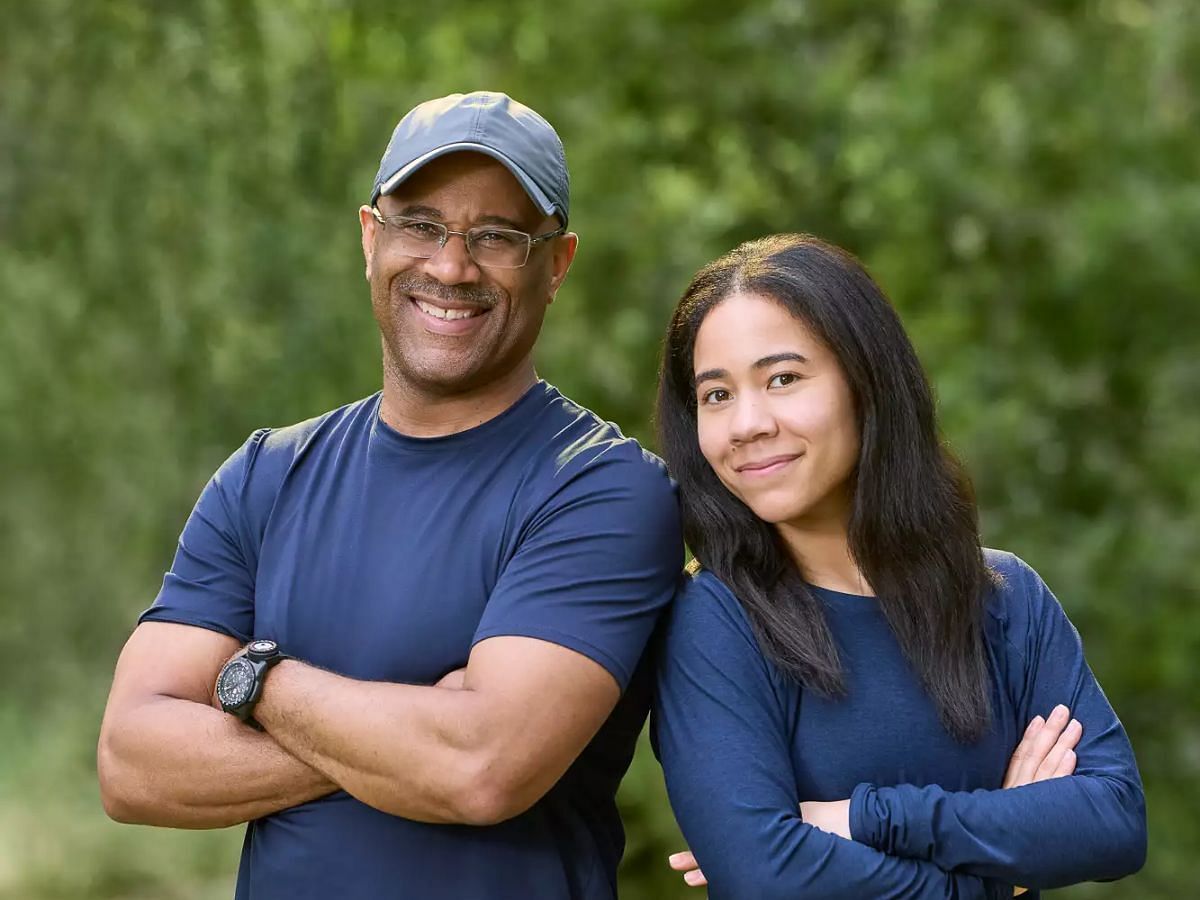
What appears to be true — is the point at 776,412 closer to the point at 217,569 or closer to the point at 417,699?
the point at 417,699

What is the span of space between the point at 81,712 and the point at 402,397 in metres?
5.55

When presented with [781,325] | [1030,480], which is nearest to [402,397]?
[781,325]

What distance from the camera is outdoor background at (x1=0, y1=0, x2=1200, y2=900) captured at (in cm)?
623

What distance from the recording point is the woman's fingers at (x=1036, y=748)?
2.20m

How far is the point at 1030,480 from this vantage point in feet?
20.8

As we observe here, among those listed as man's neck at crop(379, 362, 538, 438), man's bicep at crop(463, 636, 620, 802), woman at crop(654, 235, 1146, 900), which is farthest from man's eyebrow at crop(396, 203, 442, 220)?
man's bicep at crop(463, 636, 620, 802)

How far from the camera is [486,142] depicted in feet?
7.65

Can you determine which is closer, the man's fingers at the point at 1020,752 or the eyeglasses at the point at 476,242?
the man's fingers at the point at 1020,752

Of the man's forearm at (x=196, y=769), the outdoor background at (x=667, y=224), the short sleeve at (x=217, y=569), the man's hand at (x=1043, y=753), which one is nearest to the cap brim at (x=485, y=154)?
the short sleeve at (x=217, y=569)

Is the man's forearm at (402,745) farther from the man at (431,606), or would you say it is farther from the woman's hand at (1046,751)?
the woman's hand at (1046,751)

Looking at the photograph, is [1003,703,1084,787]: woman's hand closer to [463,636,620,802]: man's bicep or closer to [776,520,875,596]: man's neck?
[776,520,875,596]: man's neck

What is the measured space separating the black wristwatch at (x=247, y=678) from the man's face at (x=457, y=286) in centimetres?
46

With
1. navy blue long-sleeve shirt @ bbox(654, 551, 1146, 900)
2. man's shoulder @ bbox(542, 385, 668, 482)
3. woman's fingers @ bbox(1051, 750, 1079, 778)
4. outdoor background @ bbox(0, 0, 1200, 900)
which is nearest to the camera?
navy blue long-sleeve shirt @ bbox(654, 551, 1146, 900)

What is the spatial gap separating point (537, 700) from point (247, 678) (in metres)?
0.42
